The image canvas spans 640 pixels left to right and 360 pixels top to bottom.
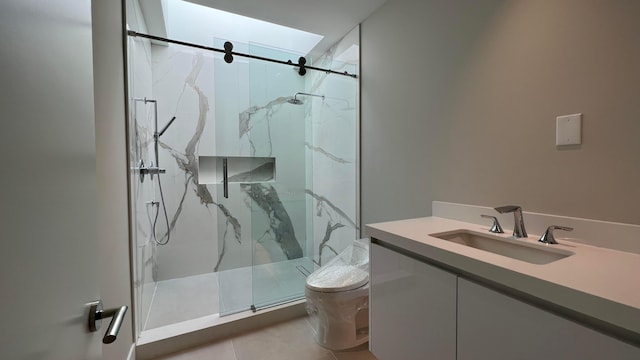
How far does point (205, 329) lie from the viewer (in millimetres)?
1869

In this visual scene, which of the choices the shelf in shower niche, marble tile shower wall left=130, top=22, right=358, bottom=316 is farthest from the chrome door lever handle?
the shelf in shower niche

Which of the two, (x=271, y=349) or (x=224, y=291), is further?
(x=224, y=291)

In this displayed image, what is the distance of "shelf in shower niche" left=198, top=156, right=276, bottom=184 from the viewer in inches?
104

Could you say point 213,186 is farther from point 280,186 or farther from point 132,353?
point 132,353

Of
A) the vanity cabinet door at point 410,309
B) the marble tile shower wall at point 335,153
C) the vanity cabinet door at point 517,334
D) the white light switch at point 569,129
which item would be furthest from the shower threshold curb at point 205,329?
the white light switch at point 569,129

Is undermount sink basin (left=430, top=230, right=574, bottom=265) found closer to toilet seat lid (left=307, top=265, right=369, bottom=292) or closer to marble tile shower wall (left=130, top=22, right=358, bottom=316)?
toilet seat lid (left=307, top=265, right=369, bottom=292)

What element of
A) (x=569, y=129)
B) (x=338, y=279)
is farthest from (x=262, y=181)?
(x=569, y=129)

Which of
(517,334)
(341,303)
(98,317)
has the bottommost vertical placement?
(341,303)

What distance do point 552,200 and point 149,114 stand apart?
2.95 m

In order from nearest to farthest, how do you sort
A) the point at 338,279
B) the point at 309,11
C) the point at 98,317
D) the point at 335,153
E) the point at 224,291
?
the point at 98,317 → the point at 338,279 → the point at 309,11 → the point at 224,291 → the point at 335,153

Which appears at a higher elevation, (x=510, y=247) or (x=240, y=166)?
(x=240, y=166)

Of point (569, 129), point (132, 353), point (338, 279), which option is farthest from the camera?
point (338, 279)

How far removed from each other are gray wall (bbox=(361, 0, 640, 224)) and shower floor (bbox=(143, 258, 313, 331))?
3.59 ft

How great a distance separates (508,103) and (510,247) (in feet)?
2.18
